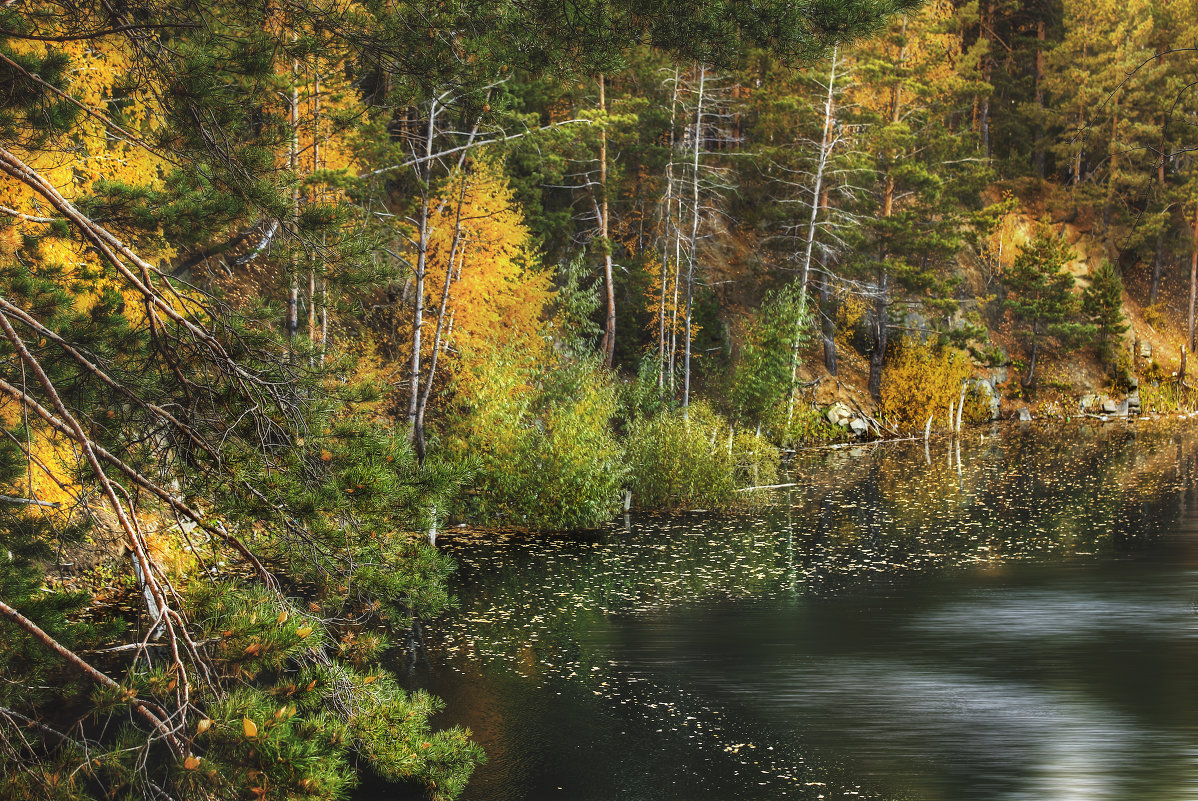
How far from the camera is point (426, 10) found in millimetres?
6750

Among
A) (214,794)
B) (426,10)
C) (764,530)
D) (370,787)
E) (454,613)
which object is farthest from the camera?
(764,530)

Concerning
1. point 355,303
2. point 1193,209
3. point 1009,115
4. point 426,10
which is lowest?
point 355,303

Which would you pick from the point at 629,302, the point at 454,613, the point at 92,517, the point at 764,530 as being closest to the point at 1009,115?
the point at 629,302

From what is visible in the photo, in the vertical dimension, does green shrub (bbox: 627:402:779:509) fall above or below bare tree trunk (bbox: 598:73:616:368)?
below

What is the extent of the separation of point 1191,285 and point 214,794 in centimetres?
4170

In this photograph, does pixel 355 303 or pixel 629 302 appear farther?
pixel 629 302

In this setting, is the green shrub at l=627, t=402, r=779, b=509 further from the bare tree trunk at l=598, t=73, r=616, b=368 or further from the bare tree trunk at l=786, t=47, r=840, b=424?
the bare tree trunk at l=598, t=73, r=616, b=368

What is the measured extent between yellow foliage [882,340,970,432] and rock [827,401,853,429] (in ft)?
4.97

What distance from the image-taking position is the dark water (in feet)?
27.1

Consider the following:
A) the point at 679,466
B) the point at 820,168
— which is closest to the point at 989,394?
the point at 820,168

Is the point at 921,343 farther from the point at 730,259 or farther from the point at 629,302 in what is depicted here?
the point at 629,302

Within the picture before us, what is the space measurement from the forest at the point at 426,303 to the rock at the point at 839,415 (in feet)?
0.29

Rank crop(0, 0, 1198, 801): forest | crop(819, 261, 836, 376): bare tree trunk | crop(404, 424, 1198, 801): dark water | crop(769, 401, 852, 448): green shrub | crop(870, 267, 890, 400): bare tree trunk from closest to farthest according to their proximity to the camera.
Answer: crop(0, 0, 1198, 801): forest < crop(404, 424, 1198, 801): dark water < crop(769, 401, 852, 448): green shrub < crop(870, 267, 890, 400): bare tree trunk < crop(819, 261, 836, 376): bare tree trunk

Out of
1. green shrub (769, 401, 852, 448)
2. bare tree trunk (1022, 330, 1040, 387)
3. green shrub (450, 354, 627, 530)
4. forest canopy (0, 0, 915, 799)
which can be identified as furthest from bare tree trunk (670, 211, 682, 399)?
forest canopy (0, 0, 915, 799)
